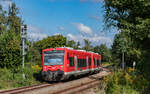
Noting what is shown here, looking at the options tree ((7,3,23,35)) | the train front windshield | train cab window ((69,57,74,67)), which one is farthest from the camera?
tree ((7,3,23,35))

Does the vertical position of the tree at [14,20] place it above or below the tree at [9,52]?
above

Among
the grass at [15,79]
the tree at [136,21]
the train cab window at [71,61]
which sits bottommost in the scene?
the grass at [15,79]

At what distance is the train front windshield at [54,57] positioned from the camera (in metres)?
20.0

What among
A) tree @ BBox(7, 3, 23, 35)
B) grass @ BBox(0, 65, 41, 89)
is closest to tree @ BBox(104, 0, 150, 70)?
grass @ BBox(0, 65, 41, 89)

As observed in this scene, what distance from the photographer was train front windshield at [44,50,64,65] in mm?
20006

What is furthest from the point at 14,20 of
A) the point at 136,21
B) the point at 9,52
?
the point at 136,21

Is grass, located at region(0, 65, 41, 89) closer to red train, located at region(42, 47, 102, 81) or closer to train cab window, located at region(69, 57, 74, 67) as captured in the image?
red train, located at region(42, 47, 102, 81)

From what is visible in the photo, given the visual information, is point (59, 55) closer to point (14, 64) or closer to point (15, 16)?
point (14, 64)

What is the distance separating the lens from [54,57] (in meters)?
20.3

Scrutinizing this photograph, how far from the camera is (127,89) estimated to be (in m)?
11.4

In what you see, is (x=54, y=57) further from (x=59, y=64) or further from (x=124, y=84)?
(x=124, y=84)

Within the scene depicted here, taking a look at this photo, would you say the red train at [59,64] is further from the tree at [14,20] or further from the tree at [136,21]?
the tree at [14,20]

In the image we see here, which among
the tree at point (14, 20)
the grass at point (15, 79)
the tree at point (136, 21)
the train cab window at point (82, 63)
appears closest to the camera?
the tree at point (136, 21)

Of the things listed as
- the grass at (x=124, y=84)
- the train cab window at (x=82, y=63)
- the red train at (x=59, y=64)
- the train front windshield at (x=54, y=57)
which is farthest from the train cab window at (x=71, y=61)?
the grass at (x=124, y=84)
